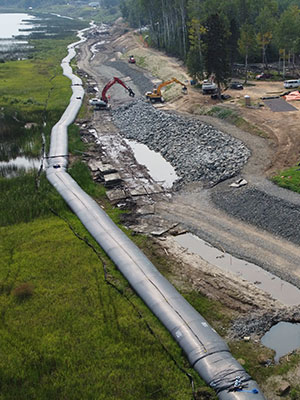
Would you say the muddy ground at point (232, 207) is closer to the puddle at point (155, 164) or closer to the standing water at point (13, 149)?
the puddle at point (155, 164)

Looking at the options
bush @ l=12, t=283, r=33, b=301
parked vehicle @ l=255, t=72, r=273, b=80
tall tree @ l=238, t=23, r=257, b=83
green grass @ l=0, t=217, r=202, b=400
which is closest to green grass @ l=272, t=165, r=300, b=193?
green grass @ l=0, t=217, r=202, b=400

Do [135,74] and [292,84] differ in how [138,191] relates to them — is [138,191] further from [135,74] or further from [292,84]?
[135,74]

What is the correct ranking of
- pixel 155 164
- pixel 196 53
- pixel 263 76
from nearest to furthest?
pixel 155 164 → pixel 196 53 → pixel 263 76

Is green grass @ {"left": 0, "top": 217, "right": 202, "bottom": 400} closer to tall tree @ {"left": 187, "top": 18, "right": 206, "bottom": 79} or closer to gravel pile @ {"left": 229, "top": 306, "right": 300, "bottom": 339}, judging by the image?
gravel pile @ {"left": 229, "top": 306, "right": 300, "bottom": 339}

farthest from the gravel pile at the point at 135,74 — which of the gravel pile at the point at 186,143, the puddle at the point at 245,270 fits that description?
the puddle at the point at 245,270

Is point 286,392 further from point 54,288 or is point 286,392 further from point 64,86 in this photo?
point 64,86

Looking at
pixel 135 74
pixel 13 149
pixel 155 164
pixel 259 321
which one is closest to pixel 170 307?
pixel 259 321
